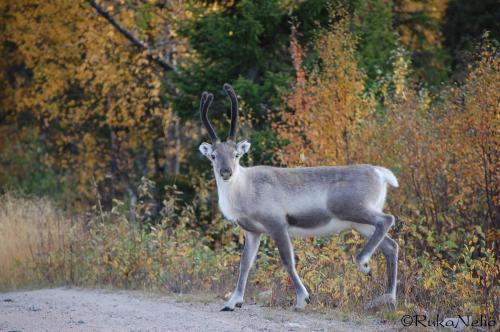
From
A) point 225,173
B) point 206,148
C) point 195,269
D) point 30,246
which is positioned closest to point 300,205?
point 225,173

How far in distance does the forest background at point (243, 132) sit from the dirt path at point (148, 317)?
74cm

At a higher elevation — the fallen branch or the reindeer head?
the fallen branch

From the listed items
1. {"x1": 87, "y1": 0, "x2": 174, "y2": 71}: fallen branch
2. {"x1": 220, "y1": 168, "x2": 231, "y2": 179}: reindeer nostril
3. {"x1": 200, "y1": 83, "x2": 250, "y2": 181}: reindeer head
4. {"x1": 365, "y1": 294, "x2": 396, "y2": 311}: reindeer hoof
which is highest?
{"x1": 87, "y1": 0, "x2": 174, "y2": 71}: fallen branch

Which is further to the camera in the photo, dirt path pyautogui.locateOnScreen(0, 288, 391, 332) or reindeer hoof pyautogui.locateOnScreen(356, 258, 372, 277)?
reindeer hoof pyautogui.locateOnScreen(356, 258, 372, 277)

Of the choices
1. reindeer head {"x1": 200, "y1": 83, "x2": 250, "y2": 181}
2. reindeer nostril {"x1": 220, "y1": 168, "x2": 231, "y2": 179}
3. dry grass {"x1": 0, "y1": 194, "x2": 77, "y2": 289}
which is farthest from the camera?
dry grass {"x1": 0, "y1": 194, "x2": 77, "y2": 289}

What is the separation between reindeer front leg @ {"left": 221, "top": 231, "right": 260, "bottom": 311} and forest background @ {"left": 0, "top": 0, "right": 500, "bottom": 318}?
0.57 m

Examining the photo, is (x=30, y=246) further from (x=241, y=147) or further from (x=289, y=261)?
(x=289, y=261)

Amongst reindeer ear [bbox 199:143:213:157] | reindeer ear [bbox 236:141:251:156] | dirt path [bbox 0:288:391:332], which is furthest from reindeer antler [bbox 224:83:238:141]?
dirt path [bbox 0:288:391:332]

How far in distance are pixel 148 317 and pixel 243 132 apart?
7.38 metres

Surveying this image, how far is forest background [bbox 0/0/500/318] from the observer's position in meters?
12.3

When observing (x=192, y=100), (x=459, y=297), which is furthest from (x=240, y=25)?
(x=459, y=297)

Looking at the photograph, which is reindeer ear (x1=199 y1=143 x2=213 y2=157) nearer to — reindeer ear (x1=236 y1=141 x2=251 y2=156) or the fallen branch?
reindeer ear (x1=236 y1=141 x2=251 y2=156)

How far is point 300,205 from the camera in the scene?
33.4ft

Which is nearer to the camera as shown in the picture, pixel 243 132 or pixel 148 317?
pixel 148 317
